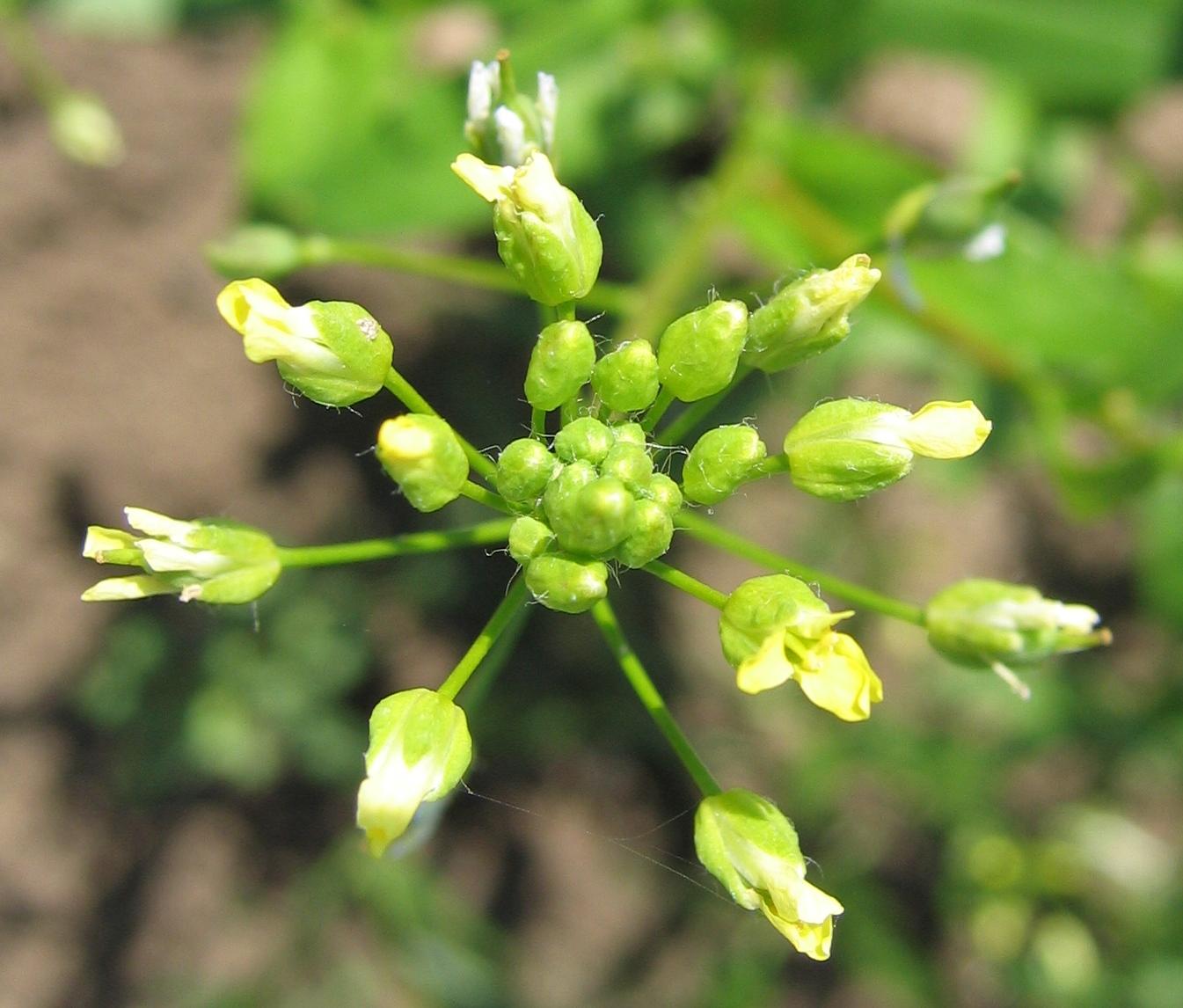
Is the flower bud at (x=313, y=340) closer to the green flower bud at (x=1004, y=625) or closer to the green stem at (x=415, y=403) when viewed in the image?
the green stem at (x=415, y=403)

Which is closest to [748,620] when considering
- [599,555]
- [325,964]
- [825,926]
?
[599,555]

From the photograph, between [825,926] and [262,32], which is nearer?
[825,926]

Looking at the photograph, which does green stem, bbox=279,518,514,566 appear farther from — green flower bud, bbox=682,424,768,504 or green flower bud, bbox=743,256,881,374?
green flower bud, bbox=743,256,881,374

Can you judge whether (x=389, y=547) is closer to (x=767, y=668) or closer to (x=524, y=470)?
(x=524, y=470)

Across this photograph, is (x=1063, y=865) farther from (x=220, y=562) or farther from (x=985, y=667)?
(x=220, y=562)

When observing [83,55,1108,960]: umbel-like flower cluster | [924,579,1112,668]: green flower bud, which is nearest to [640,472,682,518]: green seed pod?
[83,55,1108,960]: umbel-like flower cluster

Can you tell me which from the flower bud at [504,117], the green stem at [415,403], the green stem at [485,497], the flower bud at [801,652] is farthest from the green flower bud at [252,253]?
the flower bud at [801,652]
